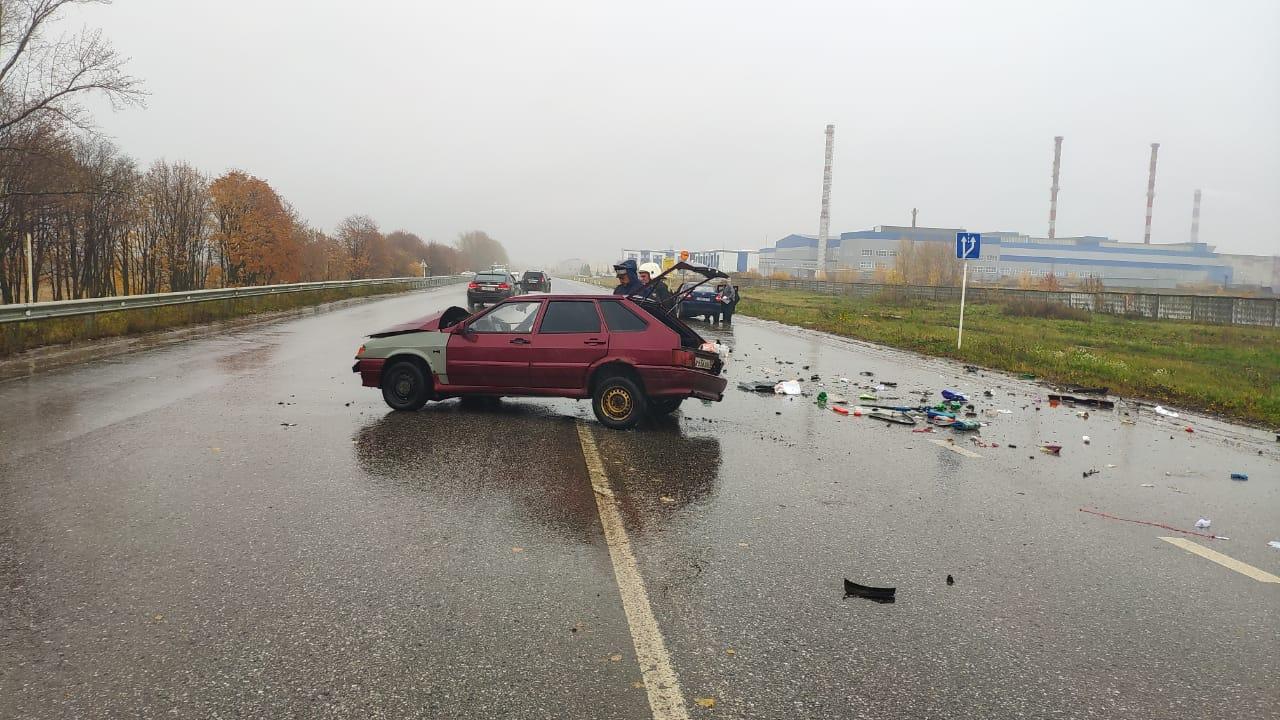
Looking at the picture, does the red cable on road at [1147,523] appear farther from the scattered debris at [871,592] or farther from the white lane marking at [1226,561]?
the scattered debris at [871,592]

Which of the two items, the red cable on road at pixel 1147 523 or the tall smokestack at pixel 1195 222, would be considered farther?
the tall smokestack at pixel 1195 222

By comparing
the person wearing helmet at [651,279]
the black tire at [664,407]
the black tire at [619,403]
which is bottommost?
the black tire at [664,407]

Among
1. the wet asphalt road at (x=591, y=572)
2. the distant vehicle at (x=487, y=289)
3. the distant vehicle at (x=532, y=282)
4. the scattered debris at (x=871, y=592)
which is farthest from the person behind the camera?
the distant vehicle at (x=532, y=282)

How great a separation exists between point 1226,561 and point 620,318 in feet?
19.9

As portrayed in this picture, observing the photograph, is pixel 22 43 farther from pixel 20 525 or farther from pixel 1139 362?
pixel 1139 362

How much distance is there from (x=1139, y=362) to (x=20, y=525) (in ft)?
66.0

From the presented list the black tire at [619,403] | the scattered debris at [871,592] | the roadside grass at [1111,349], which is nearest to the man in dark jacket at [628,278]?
the black tire at [619,403]

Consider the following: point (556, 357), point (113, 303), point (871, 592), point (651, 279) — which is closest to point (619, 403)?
point (556, 357)

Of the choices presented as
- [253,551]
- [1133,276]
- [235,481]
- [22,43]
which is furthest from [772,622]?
[1133,276]

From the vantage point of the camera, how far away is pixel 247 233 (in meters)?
71.0

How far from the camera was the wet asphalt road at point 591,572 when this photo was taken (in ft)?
10.7

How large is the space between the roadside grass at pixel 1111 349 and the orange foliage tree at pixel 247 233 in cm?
5219

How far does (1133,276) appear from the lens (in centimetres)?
11894

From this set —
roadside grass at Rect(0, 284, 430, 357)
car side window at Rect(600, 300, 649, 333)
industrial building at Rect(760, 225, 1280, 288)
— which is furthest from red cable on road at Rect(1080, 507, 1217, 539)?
industrial building at Rect(760, 225, 1280, 288)
